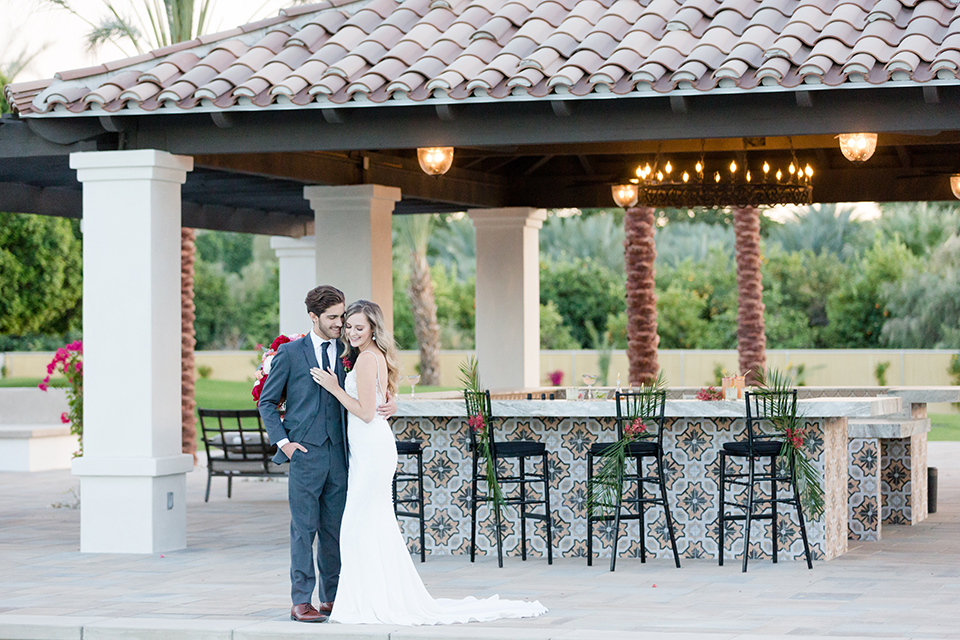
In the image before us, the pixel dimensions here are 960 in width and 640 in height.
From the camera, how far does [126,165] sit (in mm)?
9836

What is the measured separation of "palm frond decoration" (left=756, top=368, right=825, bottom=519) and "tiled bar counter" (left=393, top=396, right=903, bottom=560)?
0.52 feet

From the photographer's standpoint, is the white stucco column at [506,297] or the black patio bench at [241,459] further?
the white stucco column at [506,297]

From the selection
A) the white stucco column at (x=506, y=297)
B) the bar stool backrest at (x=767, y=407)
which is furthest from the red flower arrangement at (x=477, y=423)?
the white stucco column at (x=506, y=297)

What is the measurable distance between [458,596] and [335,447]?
1.48 meters

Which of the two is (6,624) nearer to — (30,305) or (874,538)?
(874,538)

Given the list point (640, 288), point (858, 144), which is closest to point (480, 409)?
point (858, 144)

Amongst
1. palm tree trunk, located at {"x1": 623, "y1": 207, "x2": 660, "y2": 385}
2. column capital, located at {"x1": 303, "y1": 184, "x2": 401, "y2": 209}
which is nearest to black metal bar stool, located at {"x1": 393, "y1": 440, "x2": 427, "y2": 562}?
column capital, located at {"x1": 303, "y1": 184, "x2": 401, "y2": 209}

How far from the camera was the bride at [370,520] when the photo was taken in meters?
6.77

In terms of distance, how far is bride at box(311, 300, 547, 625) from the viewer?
677 cm

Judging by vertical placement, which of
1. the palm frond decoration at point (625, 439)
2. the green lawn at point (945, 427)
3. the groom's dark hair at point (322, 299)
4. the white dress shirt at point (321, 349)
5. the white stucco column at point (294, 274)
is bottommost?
the green lawn at point (945, 427)

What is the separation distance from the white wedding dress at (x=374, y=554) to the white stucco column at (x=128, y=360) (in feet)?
11.0

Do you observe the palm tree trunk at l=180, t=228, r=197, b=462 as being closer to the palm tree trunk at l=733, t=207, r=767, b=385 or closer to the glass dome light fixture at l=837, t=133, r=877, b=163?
the palm tree trunk at l=733, t=207, r=767, b=385

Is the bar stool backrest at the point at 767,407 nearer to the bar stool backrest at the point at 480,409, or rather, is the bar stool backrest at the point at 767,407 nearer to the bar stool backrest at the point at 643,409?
the bar stool backrest at the point at 643,409

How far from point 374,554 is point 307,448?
25.4 inches
